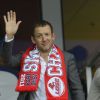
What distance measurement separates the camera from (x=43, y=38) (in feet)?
13.3

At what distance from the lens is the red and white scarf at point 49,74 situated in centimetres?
406

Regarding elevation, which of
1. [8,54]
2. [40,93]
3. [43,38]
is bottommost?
[40,93]

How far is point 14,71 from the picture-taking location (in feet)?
20.2

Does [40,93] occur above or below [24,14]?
below

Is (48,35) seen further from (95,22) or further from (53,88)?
(95,22)

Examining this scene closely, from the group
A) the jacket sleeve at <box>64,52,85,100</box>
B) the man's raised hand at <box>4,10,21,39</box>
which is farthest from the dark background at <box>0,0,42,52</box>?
the jacket sleeve at <box>64,52,85,100</box>

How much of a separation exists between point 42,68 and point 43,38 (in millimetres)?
275

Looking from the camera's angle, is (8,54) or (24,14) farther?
(24,14)

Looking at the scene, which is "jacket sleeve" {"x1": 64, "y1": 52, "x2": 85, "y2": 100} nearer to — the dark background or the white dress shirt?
the white dress shirt

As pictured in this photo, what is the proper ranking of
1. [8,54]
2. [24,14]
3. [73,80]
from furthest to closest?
1. [24,14]
2. [73,80]
3. [8,54]

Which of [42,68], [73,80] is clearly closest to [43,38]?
[42,68]

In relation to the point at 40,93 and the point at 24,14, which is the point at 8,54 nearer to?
the point at 40,93

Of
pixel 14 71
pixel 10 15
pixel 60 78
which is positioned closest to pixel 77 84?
pixel 60 78

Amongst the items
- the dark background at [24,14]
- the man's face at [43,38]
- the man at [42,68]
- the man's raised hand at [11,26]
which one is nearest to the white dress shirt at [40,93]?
the man at [42,68]
